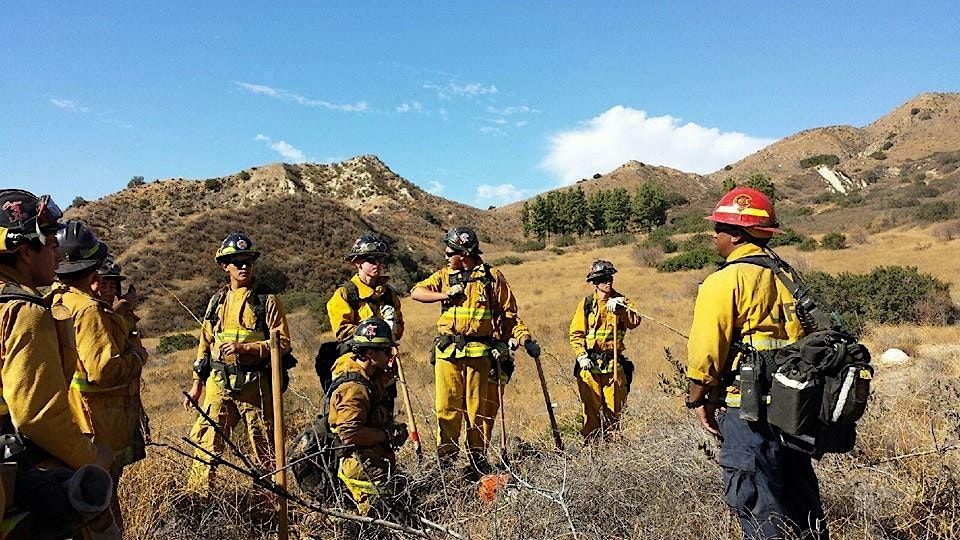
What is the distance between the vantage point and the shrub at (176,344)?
19.7 meters

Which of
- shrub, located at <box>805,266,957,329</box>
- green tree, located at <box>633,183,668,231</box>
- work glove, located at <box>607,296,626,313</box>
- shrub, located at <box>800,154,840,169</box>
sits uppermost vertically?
shrub, located at <box>800,154,840,169</box>

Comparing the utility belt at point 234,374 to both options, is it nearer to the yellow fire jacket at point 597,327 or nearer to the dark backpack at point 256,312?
the dark backpack at point 256,312

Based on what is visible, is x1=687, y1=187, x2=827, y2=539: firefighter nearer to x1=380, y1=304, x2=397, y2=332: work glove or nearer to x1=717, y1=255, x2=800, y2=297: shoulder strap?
x1=717, y1=255, x2=800, y2=297: shoulder strap

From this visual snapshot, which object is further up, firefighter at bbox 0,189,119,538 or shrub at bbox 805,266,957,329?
firefighter at bbox 0,189,119,538

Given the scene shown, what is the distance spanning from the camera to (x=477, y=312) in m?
5.06

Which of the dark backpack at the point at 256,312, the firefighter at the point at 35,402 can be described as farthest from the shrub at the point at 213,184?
the firefighter at the point at 35,402

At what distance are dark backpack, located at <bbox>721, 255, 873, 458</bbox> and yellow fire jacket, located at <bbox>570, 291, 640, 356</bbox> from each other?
3.52m

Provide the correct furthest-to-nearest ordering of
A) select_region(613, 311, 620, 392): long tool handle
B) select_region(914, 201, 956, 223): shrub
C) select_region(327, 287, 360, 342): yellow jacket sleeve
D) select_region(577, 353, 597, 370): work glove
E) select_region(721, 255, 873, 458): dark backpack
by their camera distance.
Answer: select_region(914, 201, 956, 223): shrub → select_region(577, 353, 597, 370): work glove → select_region(613, 311, 620, 392): long tool handle → select_region(327, 287, 360, 342): yellow jacket sleeve → select_region(721, 255, 873, 458): dark backpack

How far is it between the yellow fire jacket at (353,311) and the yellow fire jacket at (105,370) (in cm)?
162

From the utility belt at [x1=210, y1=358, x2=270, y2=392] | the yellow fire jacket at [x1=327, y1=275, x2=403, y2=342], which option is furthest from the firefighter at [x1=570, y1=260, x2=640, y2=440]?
the utility belt at [x1=210, y1=358, x2=270, y2=392]

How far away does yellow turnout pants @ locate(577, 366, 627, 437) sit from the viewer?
6.13m

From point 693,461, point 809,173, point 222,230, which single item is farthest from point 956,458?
point 809,173

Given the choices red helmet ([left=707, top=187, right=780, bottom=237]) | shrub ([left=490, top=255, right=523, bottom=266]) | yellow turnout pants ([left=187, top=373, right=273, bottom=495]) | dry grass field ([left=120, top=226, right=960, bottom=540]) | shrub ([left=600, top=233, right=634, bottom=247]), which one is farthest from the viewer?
A: shrub ([left=600, top=233, right=634, bottom=247])

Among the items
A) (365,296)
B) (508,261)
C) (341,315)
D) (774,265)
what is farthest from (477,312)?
(508,261)
